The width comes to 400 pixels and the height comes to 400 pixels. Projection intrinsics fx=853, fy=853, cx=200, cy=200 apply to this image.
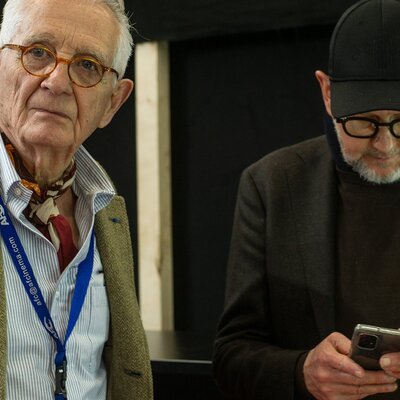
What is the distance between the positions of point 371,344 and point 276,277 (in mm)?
426

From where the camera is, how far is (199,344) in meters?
3.03

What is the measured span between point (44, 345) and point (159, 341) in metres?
1.47

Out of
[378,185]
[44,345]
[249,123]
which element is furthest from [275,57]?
[44,345]

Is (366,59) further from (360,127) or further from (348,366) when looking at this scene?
(348,366)

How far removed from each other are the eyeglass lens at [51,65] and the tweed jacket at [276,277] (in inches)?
26.3

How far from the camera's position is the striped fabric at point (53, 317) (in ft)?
5.49

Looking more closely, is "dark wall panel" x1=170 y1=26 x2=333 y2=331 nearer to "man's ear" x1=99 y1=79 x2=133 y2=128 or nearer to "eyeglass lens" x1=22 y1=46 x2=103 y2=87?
"man's ear" x1=99 y1=79 x2=133 y2=128

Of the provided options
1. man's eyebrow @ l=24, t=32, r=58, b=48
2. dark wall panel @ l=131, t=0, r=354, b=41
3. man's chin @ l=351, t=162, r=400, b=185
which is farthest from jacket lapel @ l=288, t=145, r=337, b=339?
dark wall panel @ l=131, t=0, r=354, b=41

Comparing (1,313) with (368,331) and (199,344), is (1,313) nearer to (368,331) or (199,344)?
(368,331)

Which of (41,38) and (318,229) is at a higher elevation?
(41,38)

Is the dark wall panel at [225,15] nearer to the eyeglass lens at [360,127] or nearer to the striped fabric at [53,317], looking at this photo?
the eyeglass lens at [360,127]

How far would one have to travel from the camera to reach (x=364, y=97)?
6.88ft

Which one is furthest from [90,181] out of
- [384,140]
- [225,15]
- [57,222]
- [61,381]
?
[225,15]

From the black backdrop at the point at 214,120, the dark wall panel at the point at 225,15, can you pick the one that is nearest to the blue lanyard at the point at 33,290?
the dark wall panel at the point at 225,15
